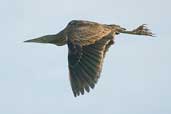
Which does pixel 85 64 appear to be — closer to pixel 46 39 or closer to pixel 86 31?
pixel 86 31

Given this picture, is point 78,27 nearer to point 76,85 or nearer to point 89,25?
point 89,25

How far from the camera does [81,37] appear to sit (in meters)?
34.5

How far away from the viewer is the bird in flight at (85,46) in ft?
109

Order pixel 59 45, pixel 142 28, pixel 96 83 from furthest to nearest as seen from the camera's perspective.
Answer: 1. pixel 142 28
2. pixel 59 45
3. pixel 96 83

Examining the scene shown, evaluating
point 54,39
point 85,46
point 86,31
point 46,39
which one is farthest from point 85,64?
point 46,39

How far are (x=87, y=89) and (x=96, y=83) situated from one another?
29 centimetres

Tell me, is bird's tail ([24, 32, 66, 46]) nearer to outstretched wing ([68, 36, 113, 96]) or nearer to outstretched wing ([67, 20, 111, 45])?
outstretched wing ([67, 20, 111, 45])

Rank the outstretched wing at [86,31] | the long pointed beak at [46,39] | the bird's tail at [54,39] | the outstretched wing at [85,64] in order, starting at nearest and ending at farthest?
the outstretched wing at [85,64], the outstretched wing at [86,31], the bird's tail at [54,39], the long pointed beak at [46,39]

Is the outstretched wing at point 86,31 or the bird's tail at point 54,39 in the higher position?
the outstretched wing at point 86,31

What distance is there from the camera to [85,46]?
34.2m

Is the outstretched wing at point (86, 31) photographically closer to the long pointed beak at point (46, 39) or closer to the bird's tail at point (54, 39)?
the bird's tail at point (54, 39)

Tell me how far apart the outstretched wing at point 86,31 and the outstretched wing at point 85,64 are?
7.2 inches

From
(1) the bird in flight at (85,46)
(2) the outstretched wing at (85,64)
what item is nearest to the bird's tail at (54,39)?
(1) the bird in flight at (85,46)

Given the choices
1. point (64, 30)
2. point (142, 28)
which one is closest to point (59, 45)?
point (64, 30)
